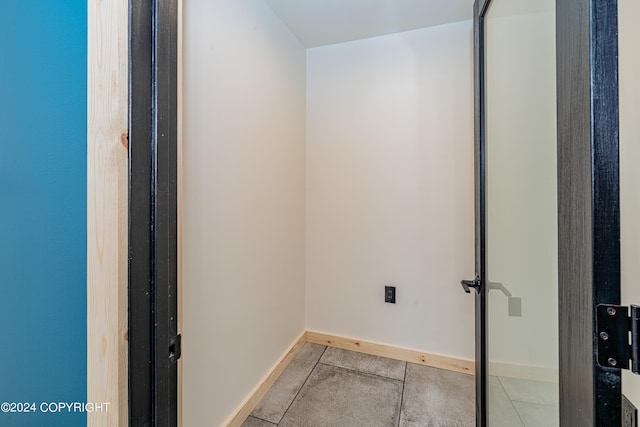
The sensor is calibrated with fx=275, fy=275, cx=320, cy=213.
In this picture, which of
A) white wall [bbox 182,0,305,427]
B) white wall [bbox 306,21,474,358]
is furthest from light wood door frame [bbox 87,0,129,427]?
white wall [bbox 306,21,474,358]

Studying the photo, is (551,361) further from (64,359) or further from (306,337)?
(306,337)

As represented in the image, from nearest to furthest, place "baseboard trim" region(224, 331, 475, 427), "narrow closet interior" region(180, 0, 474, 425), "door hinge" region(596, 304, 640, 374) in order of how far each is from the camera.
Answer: "door hinge" region(596, 304, 640, 374), "narrow closet interior" region(180, 0, 474, 425), "baseboard trim" region(224, 331, 475, 427)

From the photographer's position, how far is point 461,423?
1557 mm

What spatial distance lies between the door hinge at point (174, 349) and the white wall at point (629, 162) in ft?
3.27

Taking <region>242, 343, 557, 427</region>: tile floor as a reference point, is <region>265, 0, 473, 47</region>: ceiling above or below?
above

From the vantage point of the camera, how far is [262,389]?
1747 mm

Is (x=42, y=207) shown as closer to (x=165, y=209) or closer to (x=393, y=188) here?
(x=165, y=209)

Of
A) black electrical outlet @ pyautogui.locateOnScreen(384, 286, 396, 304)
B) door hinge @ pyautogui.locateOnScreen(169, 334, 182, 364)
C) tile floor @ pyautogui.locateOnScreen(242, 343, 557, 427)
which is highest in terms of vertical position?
door hinge @ pyautogui.locateOnScreen(169, 334, 182, 364)

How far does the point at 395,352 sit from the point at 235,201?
5.64 feet

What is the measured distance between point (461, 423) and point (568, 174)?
1.66m

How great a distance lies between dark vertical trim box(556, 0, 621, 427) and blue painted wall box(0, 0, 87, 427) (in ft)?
3.36

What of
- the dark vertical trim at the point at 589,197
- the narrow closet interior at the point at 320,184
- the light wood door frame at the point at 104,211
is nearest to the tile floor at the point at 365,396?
the narrow closet interior at the point at 320,184

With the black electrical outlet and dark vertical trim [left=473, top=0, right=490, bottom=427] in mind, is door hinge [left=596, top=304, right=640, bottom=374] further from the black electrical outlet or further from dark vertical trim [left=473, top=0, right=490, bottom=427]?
the black electrical outlet

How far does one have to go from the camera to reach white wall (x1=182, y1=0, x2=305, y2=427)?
1251mm
